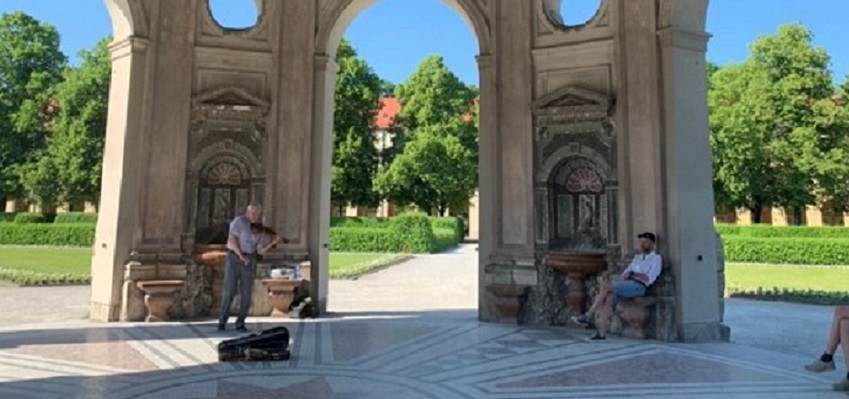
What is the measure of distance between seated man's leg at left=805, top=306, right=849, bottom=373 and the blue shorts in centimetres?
229

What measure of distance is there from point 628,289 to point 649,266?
47cm

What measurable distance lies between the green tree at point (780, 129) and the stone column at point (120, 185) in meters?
34.3

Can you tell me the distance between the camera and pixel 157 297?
9.28 meters

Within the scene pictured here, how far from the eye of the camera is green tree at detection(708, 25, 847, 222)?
33.9m

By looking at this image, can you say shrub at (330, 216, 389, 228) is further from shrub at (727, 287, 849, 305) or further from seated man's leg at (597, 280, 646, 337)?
seated man's leg at (597, 280, 646, 337)

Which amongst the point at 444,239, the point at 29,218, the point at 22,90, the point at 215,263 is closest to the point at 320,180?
the point at 215,263

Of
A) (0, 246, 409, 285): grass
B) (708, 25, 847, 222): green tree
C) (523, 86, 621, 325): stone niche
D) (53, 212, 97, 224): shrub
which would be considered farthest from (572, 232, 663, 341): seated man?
(53, 212, 97, 224): shrub

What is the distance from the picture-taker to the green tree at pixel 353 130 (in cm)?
3984

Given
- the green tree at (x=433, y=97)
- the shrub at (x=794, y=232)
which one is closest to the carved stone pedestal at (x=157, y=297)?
the shrub at (x=794, y=232)

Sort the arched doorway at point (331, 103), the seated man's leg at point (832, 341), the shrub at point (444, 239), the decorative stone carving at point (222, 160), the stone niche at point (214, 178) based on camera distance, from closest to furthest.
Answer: the seated man's leg at point (832, 341), the stone niche at point (214, 178), the decorative stone carving at point (222, 160), the arched doorway at point (331, 103), the shrub at point (444, 239)

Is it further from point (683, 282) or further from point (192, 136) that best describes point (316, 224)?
point (683, 282)

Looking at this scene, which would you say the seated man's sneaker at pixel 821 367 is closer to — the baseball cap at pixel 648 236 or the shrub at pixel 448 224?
the baseball cap at pixel 648 236

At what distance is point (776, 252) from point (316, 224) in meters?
25.8

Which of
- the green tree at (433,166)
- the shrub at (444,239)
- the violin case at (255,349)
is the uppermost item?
the green tree at (433,166)
